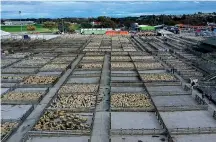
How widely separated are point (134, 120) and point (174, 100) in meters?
4.14

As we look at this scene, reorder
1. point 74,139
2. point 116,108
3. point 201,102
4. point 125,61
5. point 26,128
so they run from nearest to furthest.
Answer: point 74,139 → point 26,128 → point 116,108 → point 201,102 → point 125,61

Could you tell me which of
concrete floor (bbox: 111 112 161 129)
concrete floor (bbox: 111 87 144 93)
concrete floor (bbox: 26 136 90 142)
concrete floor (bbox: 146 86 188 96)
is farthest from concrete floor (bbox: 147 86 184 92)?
concrete floor (bbox: 26 136 90 142)

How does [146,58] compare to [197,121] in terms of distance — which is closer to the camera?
[197,121]

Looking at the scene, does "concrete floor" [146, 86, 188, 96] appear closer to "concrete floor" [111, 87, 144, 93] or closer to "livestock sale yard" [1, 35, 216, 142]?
"livestock sale yard" [1, 35, 216, 142]

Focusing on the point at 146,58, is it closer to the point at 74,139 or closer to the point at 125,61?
the point at 125,61

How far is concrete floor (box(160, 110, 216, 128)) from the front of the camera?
52.0ft

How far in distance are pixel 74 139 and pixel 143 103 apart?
527cm

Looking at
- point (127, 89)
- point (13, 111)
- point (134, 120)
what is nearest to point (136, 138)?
point (134, 120)

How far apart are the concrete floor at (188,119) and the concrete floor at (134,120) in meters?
0.56

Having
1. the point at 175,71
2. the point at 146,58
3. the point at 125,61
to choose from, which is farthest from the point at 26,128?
the point at 146,58

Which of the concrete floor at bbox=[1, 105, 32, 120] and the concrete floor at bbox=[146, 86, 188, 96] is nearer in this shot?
the concrete floor at bbox=[1, 105, 32, 120]

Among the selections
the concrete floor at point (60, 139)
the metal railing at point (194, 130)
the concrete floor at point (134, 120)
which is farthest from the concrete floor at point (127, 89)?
the concrete floor at point (60, 139)

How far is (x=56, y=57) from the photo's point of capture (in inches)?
1480

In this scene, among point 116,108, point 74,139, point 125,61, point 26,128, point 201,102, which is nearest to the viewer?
point 74,139
